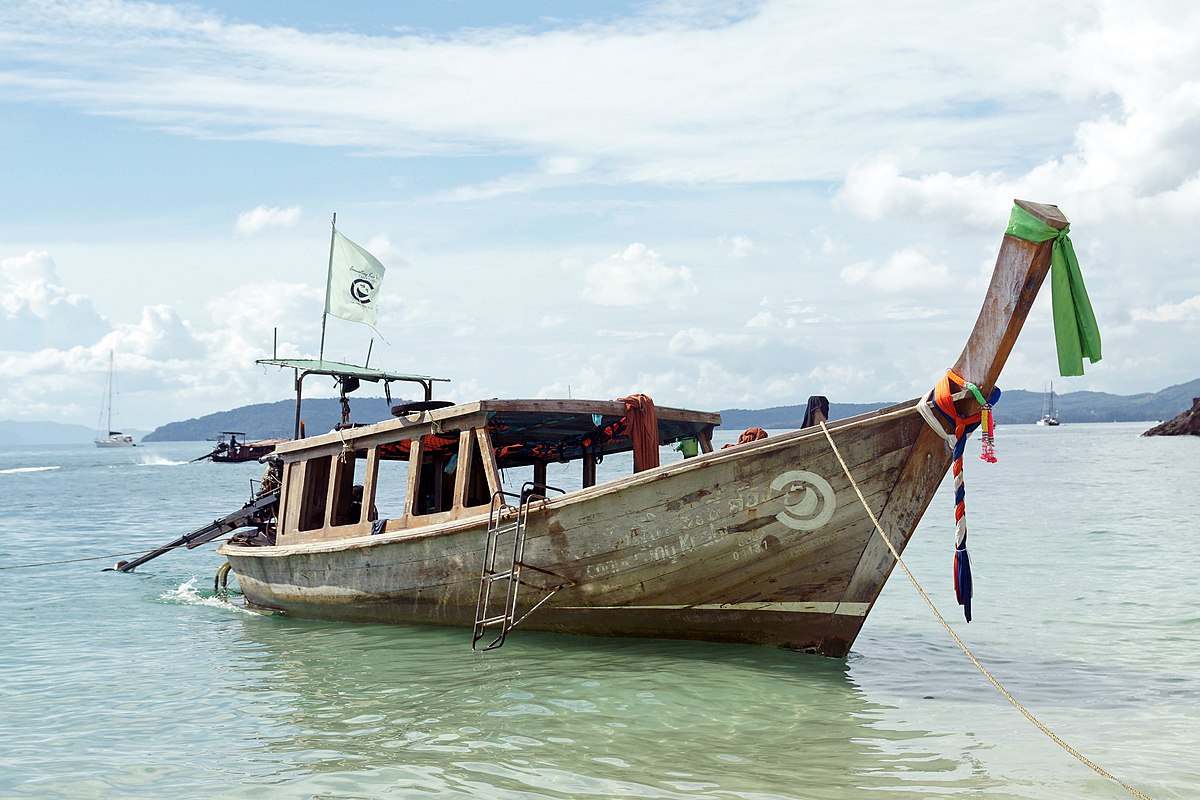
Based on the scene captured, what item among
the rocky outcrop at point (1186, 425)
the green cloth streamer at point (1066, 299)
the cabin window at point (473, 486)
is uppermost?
the rocky outcrop at point (1186, 425)

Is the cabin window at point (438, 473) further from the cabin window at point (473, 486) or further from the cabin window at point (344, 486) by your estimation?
the cabin window at point (344, 486)

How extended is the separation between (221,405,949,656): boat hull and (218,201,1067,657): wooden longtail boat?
0.01 metres

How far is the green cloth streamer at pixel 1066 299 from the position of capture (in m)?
7.39

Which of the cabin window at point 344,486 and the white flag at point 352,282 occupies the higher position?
the white flag at point 352,282

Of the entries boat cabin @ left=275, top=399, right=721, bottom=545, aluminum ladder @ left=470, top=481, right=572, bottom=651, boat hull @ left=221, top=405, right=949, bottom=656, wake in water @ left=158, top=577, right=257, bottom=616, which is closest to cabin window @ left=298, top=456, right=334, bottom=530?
boat cabin @ left=275, top=399, right=721, bottom=545

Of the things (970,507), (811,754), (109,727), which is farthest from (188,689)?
(970,507)

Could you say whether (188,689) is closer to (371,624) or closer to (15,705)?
(15,705)

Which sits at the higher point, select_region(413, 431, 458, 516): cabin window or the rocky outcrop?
the rocky outcrop

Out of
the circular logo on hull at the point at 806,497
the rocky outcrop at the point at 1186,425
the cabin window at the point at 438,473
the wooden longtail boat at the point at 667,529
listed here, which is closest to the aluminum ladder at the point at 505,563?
the wooden longtail boat at the point at 667,529

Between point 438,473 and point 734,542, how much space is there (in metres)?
4.44

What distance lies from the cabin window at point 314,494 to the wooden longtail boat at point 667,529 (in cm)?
93

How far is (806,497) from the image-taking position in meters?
8.47

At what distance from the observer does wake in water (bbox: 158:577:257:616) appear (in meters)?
14.7

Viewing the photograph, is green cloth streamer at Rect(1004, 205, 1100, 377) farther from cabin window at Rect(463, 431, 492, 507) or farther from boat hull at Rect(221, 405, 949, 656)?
cabin window at Rect(463, 431, 492, 507)
